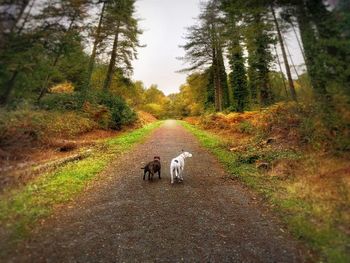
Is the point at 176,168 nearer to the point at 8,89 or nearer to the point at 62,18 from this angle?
the point at 8,89

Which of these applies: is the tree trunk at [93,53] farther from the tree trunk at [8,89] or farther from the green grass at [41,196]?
the tree trunk at [8,89]

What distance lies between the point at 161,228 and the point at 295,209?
11.3 feet

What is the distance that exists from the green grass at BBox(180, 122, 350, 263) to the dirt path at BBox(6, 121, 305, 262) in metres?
0.38

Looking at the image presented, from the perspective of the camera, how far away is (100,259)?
17.5 ft

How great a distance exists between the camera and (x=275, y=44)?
1780 cm

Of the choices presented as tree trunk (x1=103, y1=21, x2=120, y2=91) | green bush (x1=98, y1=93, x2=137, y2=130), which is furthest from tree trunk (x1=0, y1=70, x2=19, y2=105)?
tree trunk (x1=103, y1=21, x2=120, y2=91)

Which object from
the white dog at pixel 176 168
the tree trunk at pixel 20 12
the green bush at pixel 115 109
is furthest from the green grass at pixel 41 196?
the green bush at pixel 115 109

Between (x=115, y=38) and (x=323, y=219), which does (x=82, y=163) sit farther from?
(x=115, y=38)

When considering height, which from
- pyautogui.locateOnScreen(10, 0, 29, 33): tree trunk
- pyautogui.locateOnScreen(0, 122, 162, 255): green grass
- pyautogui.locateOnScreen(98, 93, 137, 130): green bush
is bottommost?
pyautogui.locateOnScreen(0, 122, 162, 255): green grass

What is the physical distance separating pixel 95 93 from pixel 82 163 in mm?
12442

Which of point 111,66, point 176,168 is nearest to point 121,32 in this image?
point 111,66

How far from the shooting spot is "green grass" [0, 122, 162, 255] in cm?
640

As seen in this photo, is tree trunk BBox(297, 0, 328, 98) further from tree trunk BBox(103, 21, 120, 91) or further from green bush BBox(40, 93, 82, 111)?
tree trunk BBox(103, 21, 120, 91)

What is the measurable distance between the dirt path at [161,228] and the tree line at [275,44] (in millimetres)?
4149
